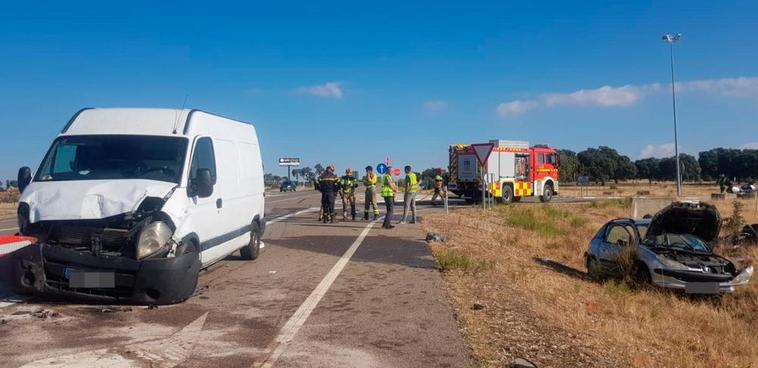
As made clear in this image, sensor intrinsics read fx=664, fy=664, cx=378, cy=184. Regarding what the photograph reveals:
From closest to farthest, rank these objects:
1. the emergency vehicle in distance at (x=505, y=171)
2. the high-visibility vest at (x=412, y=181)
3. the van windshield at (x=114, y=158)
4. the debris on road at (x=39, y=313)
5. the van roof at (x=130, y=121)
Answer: the debris on road at (x=39, y=313), the van windshield at (x=114, y=158), the van roof at (x=130, y=121), the high-visibility vest at (x=412, y=181), the emergency vehicle in distance at (x=505, y=171)

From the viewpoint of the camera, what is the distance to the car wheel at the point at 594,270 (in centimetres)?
1282

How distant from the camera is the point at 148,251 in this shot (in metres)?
7.01

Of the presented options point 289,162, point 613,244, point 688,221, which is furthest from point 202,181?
point 289,162

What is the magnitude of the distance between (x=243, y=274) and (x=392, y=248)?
4.06 m

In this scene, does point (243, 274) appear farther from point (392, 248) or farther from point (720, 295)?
point (720, 295)

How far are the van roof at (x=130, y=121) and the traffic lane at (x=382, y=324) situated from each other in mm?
2959

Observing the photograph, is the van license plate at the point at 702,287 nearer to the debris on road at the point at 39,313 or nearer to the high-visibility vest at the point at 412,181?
the high-visibility vest at the point at 412,181

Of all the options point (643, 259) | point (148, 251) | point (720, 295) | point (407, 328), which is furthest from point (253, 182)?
point (720, 295)

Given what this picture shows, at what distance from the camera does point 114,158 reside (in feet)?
27.1

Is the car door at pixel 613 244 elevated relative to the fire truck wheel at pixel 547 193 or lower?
lower

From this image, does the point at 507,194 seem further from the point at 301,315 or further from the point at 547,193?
the point at 301,315

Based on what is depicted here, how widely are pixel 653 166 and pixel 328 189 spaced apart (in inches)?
4171

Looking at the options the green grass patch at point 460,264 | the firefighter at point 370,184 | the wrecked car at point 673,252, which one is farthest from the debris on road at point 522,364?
the firefighter at point 370,184

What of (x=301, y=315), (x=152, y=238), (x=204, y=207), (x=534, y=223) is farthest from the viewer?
(x=534, y=223)
